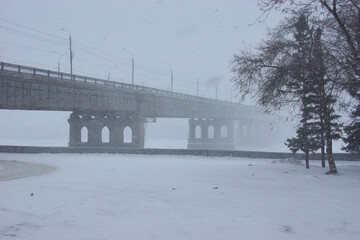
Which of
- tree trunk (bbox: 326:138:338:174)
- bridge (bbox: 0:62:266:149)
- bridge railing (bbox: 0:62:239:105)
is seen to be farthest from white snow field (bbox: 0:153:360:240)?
bridge railing (bbox: 0:62:239:105)

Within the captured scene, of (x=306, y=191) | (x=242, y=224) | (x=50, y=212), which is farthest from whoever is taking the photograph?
(x=306, y=191)

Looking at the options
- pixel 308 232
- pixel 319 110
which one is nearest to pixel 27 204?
pixel 308 232

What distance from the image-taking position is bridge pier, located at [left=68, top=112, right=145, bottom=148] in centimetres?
5016

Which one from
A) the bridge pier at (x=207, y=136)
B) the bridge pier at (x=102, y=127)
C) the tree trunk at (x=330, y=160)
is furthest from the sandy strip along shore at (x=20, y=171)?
the bridge pier at (x=207, y=136)

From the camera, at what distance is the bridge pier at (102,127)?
50.2m

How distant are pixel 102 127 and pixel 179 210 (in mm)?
44473

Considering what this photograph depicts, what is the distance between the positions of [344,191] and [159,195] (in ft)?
23.0

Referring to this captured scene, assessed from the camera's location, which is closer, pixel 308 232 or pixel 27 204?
pixel 308 232

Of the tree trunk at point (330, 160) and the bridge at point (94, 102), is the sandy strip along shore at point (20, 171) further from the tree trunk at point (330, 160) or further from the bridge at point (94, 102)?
the tree trunk at point (330, 160)

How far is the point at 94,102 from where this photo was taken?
151ft

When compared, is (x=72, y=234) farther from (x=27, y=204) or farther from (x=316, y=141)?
(x=316, y=141)

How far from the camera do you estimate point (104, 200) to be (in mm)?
10680

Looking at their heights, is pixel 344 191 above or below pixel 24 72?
below

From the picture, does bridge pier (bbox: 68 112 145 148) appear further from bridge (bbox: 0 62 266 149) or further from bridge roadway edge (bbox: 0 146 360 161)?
bridge roadway edge (bbox: 0 146 360 161)
